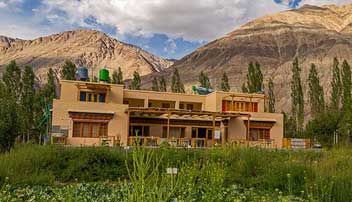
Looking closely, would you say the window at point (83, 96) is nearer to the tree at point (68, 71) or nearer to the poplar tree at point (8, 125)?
the poplar tree at point (8, 125)

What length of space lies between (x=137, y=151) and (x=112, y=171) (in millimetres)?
9202

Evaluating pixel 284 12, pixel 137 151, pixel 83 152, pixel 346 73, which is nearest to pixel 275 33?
pixel 284 12

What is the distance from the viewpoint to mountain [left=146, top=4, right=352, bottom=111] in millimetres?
93875

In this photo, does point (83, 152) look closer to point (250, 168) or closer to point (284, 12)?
point (250, 168)

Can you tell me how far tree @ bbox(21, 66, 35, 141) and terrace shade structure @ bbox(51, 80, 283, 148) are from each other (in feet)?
30.4

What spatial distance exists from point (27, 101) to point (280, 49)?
9441cm

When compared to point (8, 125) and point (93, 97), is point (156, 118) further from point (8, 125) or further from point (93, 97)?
point (8, 125)

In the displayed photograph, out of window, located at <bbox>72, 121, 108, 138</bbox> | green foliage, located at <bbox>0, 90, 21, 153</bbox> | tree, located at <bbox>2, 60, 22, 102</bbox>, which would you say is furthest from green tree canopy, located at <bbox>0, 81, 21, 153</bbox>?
tree, located at <bbox>2, 60, 22, 102</bbox>

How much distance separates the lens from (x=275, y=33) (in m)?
130

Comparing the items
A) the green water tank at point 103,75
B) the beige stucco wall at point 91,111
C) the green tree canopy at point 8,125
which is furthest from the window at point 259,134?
the green tree canopy at point 8,125

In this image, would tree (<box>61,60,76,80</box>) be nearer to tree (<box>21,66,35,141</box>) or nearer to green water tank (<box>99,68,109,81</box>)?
tree (<box>21,66,35,141</box>)

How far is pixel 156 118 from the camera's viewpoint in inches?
1056

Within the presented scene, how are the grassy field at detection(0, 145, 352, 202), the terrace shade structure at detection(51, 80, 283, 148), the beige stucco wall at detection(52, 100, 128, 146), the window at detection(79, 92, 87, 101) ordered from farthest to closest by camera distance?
1. the window at detection(79, 92, 87, 101)
2. the terrace shade structure at detection(51, 80, 283, 148)
3. the beige stucco wall at detection(52, 100, 128, 146)
4. the grassy field at detection(0, 145, 352, 202)

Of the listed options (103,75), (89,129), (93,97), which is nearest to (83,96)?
(93,97)
